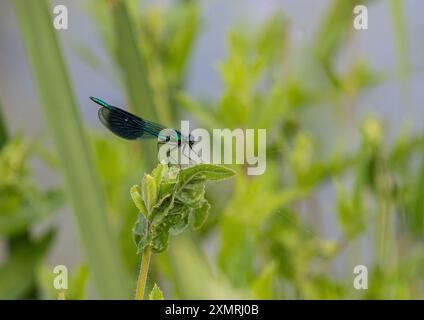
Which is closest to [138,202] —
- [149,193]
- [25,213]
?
[149,193]

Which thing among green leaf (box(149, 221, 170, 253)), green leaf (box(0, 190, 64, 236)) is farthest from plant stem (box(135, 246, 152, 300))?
green leaf (box(0, 190, 64, 236))

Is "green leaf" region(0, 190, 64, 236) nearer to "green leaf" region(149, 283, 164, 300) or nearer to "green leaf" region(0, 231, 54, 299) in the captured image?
"green leaf" region(0, 231, 54, 299)

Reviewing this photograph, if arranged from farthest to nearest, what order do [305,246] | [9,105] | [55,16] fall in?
1. [9,105]
2. [305,246]
3. [55,16]

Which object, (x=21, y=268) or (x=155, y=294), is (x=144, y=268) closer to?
(x=155, y=294)

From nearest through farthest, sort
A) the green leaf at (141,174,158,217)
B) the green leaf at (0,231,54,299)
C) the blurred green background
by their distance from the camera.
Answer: the green leaf at (141,174,158,217), the blurred green background, the green leaf at (0,231,54,299)
